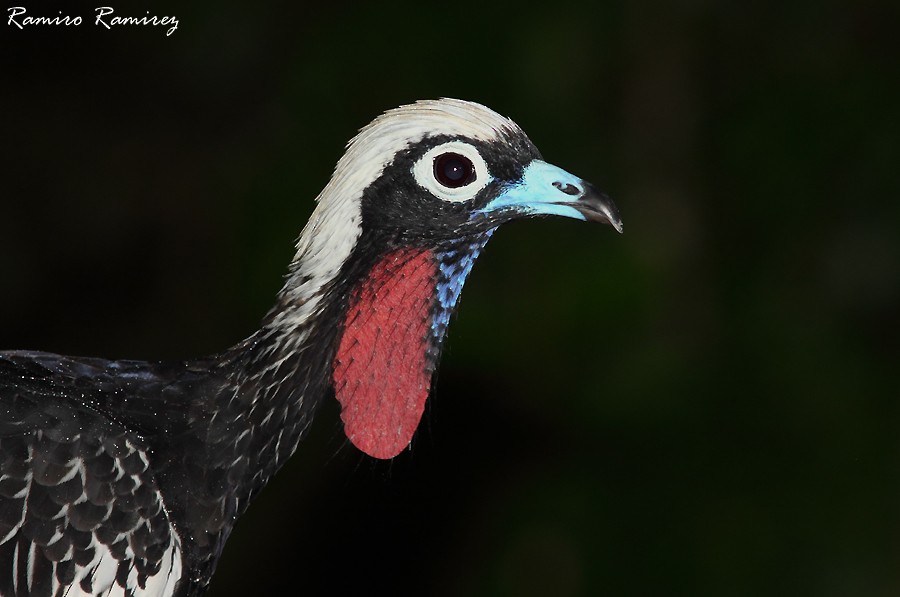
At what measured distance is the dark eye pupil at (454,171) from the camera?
359 cm

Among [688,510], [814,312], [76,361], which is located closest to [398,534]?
[688,510]

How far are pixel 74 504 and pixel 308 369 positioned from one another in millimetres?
828

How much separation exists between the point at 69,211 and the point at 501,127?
7.78m

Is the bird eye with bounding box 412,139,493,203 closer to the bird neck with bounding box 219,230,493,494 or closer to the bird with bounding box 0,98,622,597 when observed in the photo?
the bird with bounding box 0,98,622,597

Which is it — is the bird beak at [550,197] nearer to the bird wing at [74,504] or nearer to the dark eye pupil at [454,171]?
the dark eye pupil at [454,171]

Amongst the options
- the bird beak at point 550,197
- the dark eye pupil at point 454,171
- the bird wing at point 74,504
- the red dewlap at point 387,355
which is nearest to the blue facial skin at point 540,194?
the bird beak at point 550,197

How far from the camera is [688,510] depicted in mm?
7352

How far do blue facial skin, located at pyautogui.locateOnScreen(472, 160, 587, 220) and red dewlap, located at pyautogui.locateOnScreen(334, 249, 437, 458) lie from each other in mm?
314

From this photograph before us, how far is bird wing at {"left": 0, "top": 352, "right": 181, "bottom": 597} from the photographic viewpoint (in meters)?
3.31

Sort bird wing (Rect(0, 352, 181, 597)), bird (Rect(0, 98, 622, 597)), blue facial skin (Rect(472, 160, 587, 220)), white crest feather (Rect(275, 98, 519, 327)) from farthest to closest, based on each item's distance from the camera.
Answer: blue facial skin (Rect(472, 160, 587, 220)) < white crest feather (Rect(275, 98, 519, 327)) < bird (Rect(0, 98, 622, 597)) < bird wing (Rect(0, 352, 181, 597))

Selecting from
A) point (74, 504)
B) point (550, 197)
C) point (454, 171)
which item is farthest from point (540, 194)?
point (74, 504)

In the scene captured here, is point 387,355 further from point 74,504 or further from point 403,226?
point 74,504

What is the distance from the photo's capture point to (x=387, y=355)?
375 cm

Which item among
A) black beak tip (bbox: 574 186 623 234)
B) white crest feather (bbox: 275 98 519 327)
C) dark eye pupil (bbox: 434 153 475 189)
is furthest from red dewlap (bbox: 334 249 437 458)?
black beak tip (bbox: 574 186 623 234)
